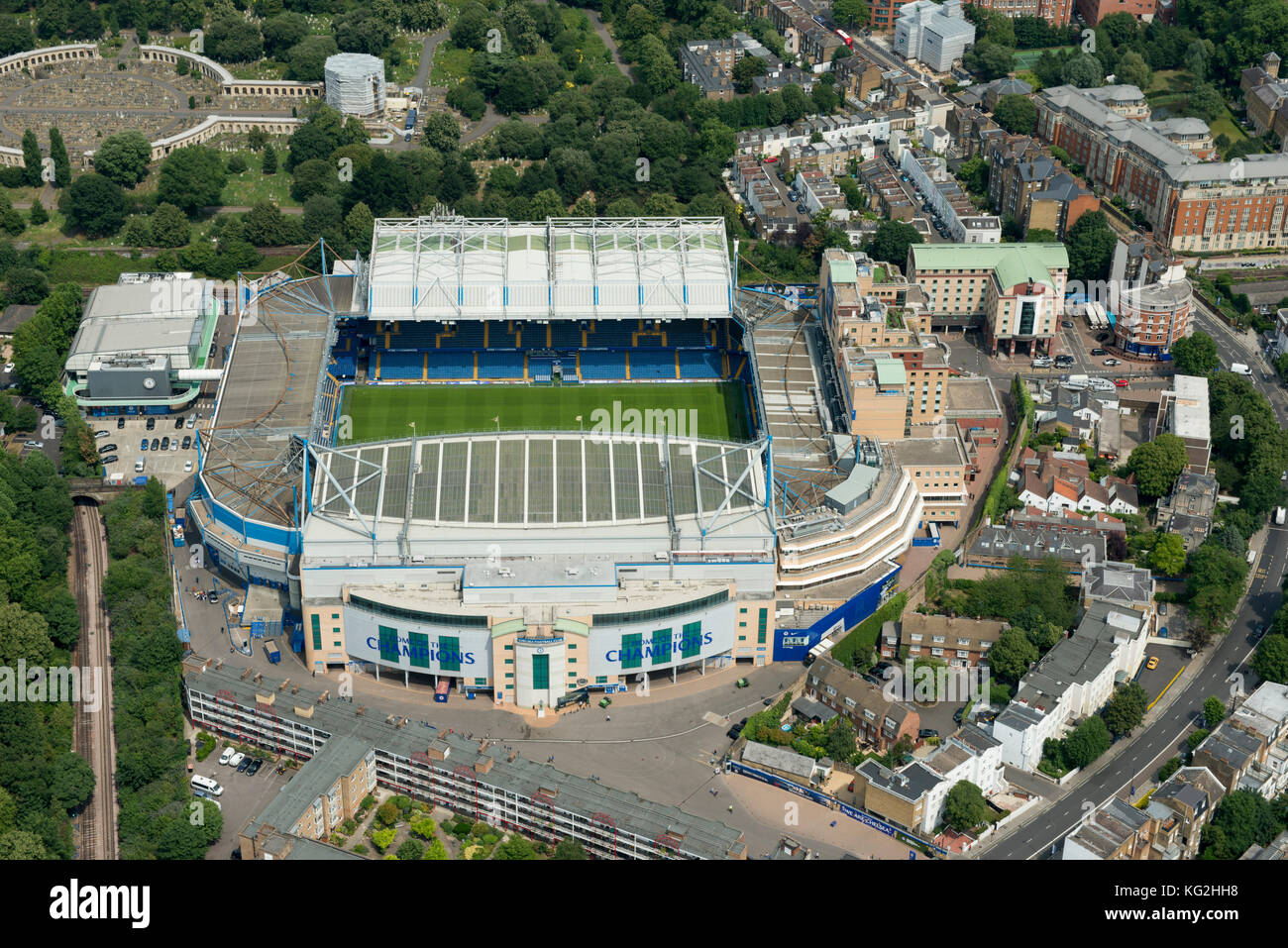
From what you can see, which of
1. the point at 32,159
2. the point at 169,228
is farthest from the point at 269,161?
the point at 32,159

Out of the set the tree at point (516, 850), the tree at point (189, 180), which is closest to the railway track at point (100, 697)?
the tree at point (516, 850)

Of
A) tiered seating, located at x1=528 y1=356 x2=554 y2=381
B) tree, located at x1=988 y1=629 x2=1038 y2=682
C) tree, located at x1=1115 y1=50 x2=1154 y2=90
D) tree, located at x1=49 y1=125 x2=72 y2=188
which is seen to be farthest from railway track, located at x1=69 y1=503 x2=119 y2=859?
tree, located at x1=1115 y1=50 x2=1154 y2=90

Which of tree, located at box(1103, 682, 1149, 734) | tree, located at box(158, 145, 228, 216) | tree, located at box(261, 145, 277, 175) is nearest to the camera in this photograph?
tree, located at box(1103, 682, 1149, 734)

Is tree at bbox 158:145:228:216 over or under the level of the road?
over

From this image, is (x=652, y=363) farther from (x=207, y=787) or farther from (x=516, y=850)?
(x=516, y=850)

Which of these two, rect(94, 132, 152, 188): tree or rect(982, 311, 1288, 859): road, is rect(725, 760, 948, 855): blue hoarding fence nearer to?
rect(982, 311, 1288, 859): road

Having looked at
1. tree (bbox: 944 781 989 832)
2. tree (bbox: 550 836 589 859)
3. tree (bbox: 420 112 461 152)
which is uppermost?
tree (bbox: 420 112 461 152)

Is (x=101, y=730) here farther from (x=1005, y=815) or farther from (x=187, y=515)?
(x=1005, y=815)
